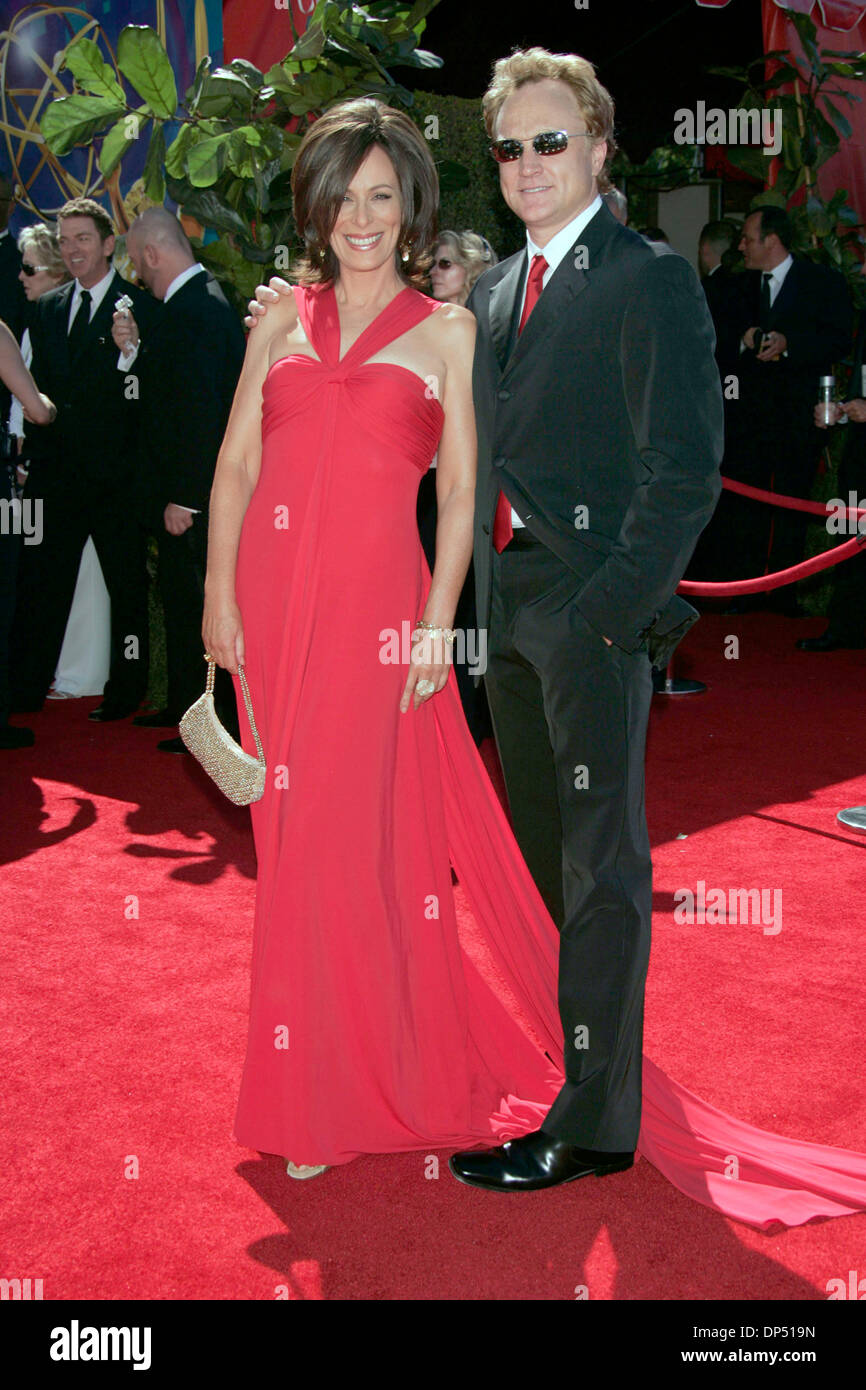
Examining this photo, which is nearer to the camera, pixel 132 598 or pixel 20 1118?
pixel 20 1118

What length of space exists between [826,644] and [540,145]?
18.8ft

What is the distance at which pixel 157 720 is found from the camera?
626 cm

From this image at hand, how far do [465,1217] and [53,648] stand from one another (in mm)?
4650

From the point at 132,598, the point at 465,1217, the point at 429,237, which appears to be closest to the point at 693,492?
the point at 429,237

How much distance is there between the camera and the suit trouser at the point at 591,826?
242cm

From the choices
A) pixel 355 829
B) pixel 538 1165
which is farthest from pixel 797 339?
pixel 538 1165

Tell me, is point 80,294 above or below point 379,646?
above

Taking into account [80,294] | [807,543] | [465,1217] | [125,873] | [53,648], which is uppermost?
[80,294]

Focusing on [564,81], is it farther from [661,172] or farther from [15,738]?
[661,172]

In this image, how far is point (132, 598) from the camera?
650 cm

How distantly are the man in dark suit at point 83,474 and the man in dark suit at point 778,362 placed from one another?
3.81 meters

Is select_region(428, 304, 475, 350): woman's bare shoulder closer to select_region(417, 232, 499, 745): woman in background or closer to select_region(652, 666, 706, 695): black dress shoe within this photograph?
select_region(417, 232, 499, 745): woman in background

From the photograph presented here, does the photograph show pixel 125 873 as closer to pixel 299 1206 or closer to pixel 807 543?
pixel 299 1206

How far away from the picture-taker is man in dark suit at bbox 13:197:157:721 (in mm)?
6195
